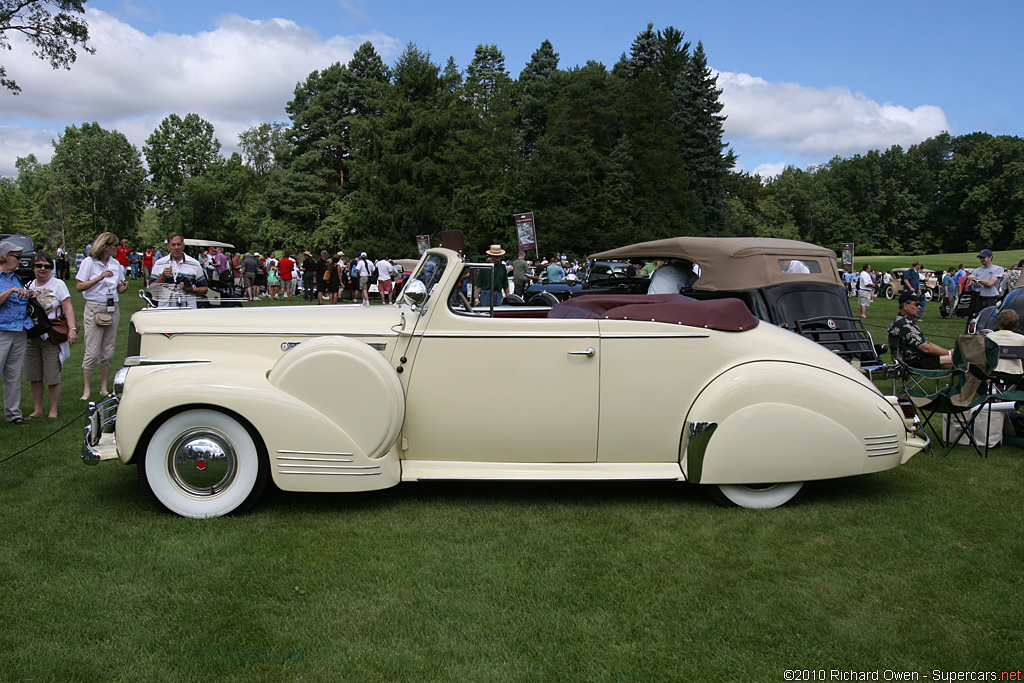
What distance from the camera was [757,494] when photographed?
468 cm

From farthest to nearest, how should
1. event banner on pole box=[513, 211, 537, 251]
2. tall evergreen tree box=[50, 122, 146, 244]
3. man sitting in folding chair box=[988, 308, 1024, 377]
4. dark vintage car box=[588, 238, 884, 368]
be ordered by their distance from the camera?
tall evergreen tree box=[50, 122, 146, 244] → event banner on pole box=[513, 211, 537, 251] → dark vintage car box=[588, 238, 884, 368] → man sitting in folding chair box=[988, 308, 1024, 377]

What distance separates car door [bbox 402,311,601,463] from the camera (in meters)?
4.45

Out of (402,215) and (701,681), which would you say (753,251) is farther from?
(402,215)

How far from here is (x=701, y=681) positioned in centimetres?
273

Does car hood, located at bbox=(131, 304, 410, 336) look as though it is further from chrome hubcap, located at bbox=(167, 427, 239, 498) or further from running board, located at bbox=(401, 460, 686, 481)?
running board, located at bbox=(401, 460, 686, 481)

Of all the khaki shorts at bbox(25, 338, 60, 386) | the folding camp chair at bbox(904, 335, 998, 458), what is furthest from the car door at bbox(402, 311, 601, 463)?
the khaki shorts at bbox(25, 338, 60, 386)

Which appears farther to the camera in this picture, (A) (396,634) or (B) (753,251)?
(B) (753,251)

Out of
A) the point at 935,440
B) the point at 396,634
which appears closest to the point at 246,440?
the point at 396,634

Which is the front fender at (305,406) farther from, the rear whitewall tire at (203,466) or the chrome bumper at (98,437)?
the chrome bumper at (98,437)

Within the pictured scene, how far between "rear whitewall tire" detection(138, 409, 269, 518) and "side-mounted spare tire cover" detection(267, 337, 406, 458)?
0.46 meters

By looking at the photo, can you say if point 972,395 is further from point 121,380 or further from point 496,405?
point 121,380

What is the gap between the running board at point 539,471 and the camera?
4.45 m

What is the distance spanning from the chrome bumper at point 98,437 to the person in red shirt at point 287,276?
2163cm

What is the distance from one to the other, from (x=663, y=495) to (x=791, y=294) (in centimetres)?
417
